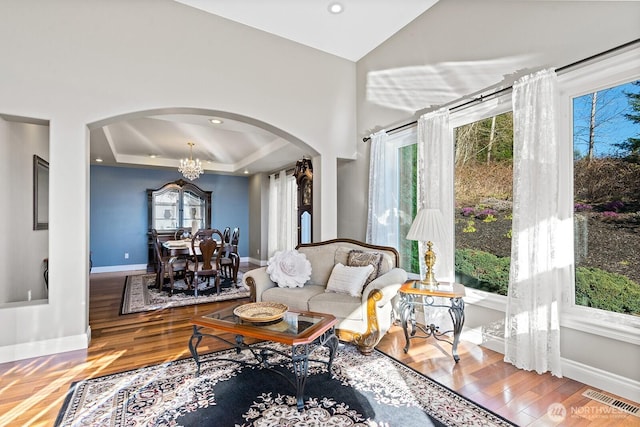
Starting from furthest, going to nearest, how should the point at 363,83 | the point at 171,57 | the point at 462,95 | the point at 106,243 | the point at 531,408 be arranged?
the point at 106,243 < the point at 363,83 < the point at 171,57 < the point at 462,95 < the point at 531,408

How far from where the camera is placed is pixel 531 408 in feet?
6.56

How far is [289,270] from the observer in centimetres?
343

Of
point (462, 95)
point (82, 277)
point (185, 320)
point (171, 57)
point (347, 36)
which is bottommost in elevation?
point (185, 320)

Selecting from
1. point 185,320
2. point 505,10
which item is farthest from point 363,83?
point 185,320

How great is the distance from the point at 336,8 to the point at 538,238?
3.11m

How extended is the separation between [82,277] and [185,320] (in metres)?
1.22

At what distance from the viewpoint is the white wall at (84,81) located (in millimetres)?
2816

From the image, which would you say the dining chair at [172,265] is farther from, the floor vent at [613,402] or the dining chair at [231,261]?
the floor vent at [613,402]

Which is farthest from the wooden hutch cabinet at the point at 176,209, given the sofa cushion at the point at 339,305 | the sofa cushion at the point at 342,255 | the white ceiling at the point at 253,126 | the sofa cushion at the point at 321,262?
the sofa cushion at the point at 339,305

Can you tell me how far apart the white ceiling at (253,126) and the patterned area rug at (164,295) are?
258 cm

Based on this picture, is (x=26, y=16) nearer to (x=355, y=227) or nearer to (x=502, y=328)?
(x=355, y=227)

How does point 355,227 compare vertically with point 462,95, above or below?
below

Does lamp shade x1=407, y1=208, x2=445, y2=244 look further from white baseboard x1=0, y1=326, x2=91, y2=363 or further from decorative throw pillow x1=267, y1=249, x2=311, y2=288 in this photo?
white baseboard x1=0, y1=326, x2=91, y2=363

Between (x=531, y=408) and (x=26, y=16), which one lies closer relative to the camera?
(x=531, y=408)
